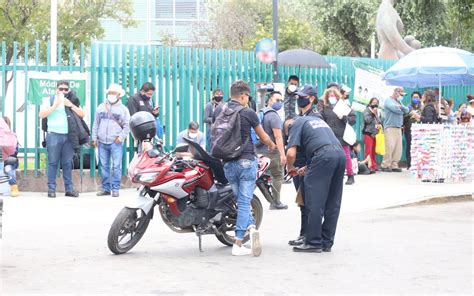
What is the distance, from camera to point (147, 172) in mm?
10172

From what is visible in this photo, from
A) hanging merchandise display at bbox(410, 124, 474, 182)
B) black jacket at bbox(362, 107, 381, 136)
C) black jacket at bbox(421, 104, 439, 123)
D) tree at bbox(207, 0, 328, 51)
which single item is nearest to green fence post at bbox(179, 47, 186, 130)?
hanging merchandise display at bbox(410, 124, 474, 182)

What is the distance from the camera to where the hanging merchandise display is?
62.8ft

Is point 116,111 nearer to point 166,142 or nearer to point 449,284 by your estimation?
point 166,142

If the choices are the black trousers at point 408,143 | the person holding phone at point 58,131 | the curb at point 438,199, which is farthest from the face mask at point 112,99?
the black trousers at point 408,143

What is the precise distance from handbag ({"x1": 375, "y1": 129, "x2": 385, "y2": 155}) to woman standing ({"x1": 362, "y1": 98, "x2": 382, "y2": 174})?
12cm

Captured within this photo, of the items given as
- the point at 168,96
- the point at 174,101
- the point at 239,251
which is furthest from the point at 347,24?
the point at 239,251

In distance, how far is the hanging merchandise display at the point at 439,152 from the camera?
62.8 ft

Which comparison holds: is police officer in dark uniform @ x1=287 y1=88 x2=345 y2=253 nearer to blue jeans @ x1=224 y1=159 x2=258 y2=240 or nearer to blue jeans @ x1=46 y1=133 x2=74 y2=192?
blue jeans @ x1=224 y1=159 x2=258 y2=240

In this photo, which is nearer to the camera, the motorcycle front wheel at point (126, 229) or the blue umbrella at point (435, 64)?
the motorcycle front wheel at point (126, 229)

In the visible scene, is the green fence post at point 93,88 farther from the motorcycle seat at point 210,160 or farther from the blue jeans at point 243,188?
the blue jeans at point 243,188

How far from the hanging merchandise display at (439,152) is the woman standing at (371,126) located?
227cm

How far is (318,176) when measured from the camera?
34.9ft

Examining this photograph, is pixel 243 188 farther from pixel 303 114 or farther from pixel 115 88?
pixel 115 88

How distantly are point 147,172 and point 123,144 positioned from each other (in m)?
7.24
